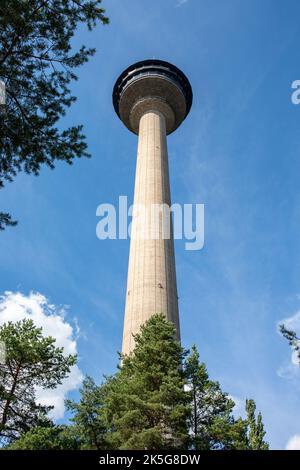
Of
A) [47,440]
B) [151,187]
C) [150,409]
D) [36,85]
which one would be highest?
[151,187]

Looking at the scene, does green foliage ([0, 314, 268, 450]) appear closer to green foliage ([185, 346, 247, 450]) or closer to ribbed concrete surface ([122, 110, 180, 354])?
green foliage ([185, 346, 247, 450])

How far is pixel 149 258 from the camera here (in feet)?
115

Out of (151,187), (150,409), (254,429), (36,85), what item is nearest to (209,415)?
(150,409)

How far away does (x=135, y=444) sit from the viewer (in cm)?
1614

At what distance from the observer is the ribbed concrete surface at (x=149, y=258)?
32.0 m

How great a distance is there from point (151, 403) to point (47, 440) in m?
3.95

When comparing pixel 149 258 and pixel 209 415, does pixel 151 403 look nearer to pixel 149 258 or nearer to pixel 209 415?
pixel 209 415

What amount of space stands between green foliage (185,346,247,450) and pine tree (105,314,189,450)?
25.5 inches

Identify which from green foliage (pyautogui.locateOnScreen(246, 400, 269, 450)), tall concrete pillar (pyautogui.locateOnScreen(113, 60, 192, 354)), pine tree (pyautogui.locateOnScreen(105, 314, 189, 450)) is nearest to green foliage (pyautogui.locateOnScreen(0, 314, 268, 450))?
pine tree (pyautogui.locateOnScreen(105, 314, 189, 450))

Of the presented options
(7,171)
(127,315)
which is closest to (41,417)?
(7,171)

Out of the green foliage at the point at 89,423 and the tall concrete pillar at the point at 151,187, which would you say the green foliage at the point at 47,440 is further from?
the tall concrete pillar at the point at 151,187

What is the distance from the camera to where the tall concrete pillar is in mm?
32562
